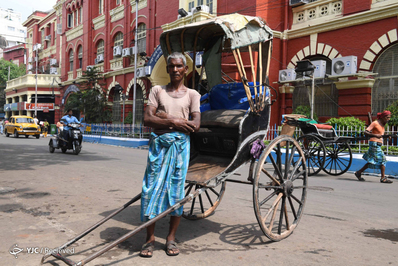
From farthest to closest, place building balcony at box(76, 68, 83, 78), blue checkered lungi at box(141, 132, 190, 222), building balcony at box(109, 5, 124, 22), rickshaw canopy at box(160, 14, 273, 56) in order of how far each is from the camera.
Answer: building balcony at box(76, 68, 83, 78)
building balcony at box(109, 5, 124, 22)
rickshaw canopy at box(160, 14, 273, 56)
blue checkered lungi at box(141, 132, 190, 222)

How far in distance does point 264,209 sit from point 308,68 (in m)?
9.93

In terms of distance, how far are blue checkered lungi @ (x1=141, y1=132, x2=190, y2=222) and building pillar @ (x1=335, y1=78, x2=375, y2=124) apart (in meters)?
13.0

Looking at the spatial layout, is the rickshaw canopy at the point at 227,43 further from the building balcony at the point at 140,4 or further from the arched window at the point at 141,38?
the building balcony at the point at 140,4

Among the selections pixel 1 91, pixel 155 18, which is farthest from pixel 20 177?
pixel 1 91

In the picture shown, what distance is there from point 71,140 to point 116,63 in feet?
54.6

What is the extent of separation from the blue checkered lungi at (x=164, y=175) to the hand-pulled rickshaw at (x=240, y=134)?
0.16 metres

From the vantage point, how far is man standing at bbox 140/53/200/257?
3314 millimetres

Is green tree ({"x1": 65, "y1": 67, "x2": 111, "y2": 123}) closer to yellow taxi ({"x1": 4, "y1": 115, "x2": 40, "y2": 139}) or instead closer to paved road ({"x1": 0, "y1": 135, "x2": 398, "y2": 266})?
yellow taxi ({"x1": 4, "y1": 115, "x2": 40, "y2": 139})

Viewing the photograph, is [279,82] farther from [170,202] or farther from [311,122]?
[170,202]

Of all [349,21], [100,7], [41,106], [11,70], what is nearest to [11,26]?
[11,70]

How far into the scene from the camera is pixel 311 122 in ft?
31.1

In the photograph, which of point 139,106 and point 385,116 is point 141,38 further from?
point 385,116

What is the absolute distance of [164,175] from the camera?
3359 millimetres

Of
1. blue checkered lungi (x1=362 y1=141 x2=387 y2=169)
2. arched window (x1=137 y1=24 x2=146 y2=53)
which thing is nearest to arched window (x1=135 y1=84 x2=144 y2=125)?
arched window (x1=137 y1=24 x2=146 y2=53)
